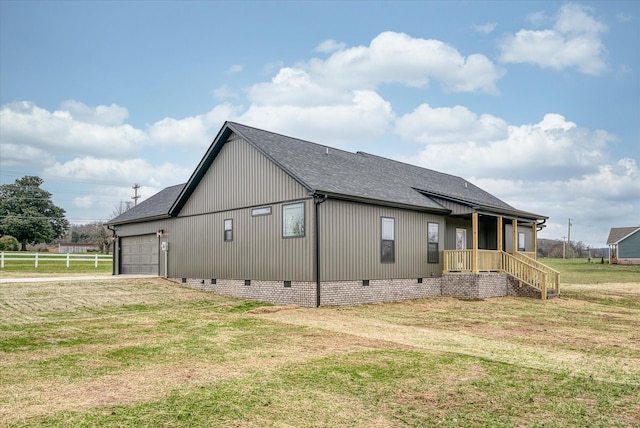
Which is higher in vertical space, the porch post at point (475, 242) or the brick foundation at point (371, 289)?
the porch post at point (475, 242)

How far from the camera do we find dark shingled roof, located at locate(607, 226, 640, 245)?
2427 inches

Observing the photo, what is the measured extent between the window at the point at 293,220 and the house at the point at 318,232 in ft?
0.12

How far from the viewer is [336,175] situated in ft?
59.8

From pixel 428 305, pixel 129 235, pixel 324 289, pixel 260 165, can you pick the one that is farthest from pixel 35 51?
pixel 428 305

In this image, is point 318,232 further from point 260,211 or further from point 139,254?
point 139,254

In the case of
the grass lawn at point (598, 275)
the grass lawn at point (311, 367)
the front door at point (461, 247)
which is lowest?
the grass lawn at point (598, 275)

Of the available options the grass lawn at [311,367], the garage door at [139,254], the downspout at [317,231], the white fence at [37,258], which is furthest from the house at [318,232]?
the white fence at [37,258]

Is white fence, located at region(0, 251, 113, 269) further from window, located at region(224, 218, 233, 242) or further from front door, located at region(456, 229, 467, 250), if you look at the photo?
front door, located at region(456, 229, 467, 250)

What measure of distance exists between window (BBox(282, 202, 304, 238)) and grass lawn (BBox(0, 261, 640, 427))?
2527mm

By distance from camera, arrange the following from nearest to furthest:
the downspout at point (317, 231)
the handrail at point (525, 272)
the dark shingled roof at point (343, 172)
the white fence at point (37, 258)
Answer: the downspout at point (317, 231) → the dark shingled roof at point (343, 172) → the handrail at point (525, 272) → the white fence at point (37, 258)

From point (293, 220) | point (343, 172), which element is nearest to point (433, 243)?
point (343, 172)

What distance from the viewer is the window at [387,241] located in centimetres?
1800

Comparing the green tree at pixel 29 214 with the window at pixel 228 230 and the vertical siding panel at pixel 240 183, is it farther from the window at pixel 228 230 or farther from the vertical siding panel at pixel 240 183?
the window at pixel 228 230

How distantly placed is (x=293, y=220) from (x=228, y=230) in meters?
3.97
